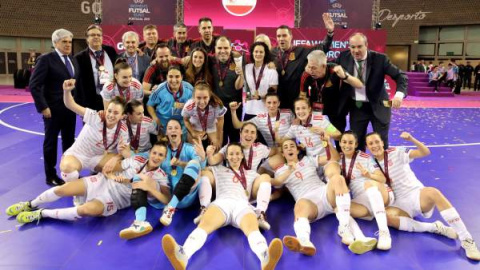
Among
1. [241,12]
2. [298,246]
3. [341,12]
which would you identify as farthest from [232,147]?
[341,12]

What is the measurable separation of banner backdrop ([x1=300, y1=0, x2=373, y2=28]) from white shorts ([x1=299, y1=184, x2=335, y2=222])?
38.0 feet

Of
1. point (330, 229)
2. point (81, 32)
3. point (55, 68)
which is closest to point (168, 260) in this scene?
point (330, 229)

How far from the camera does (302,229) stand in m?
3.58

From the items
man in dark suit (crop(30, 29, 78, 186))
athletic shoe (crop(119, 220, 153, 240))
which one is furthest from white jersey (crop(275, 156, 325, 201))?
man in dark suit (crop(30, 29, 78, 186))

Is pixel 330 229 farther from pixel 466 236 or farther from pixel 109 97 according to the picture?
pixel 109 97

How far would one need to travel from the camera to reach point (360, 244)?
11.1 ft

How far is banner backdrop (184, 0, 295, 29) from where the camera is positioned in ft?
47.0

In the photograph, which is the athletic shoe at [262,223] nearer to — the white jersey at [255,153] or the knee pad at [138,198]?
the white jersey at [255,153]

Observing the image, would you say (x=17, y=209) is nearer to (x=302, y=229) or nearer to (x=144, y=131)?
(x=144, y=131)

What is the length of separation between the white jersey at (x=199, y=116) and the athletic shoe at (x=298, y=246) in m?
2.15

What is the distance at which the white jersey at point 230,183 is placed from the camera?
4.06m

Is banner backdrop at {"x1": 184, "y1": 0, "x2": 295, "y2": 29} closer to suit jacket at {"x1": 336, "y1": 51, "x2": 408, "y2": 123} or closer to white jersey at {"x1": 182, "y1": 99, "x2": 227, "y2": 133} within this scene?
suit jacket at {"x1": 336, "y1": 51, "x2": 408, "y2": 123}

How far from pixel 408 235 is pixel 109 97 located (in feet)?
12.4

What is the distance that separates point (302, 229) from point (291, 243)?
340 mm
